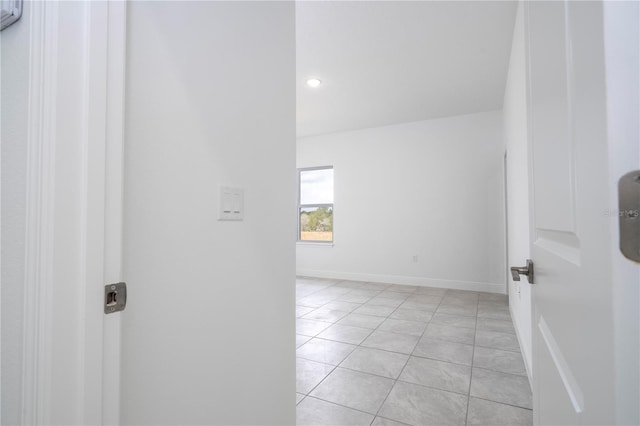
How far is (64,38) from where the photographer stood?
0.63m

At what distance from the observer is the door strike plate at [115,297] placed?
69 centimetres

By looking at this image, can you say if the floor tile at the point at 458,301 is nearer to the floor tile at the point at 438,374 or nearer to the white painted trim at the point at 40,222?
the floor tile at the point at 438,374

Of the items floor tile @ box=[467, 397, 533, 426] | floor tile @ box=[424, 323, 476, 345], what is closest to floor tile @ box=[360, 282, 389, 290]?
floor tile @ box=[424, 323, 476, 345]

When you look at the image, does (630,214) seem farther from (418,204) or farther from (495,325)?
(418,204)

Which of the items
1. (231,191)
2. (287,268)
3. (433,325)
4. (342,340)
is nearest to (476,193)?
(433,325)

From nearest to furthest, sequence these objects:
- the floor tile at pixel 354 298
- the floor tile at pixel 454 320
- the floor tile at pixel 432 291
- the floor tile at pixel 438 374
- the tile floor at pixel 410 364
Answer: the tile floor at pixel 410 364 → the floor tile at pixel 438 374 → the floor tile at pixel 454 320 → the floor tile at pixel 354 298 → the floor tile at pixel 432 291

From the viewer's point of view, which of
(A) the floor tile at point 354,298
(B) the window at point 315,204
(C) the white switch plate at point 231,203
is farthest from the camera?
(B) the window at point 315,204

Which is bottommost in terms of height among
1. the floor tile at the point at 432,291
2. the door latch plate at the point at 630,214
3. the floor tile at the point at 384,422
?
the floor tile at the point at 384,422

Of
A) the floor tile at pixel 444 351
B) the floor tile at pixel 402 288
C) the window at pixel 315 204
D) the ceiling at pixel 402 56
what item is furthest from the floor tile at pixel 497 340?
the window at pixel 315 204

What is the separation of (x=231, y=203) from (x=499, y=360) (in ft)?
8.21

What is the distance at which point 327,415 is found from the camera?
70.4 inches

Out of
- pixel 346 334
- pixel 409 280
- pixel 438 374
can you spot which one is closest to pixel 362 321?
pixel 346 334

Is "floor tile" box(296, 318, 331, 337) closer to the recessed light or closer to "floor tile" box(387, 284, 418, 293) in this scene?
"floor tile" box(387, 284, 418, 293)

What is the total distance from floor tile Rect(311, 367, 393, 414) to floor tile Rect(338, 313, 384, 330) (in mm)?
1023
